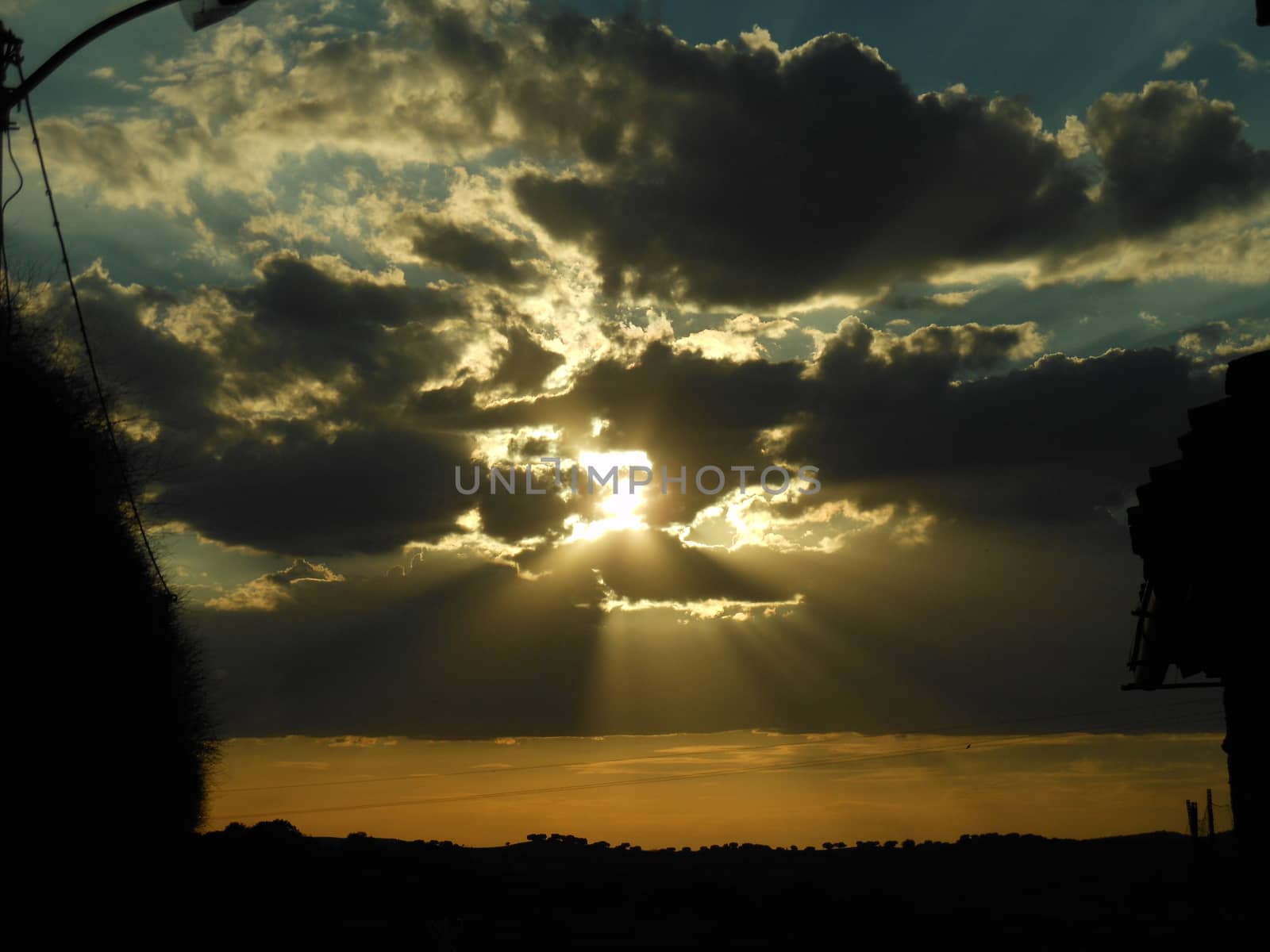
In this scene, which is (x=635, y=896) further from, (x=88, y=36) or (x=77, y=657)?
(x=88, y=36)

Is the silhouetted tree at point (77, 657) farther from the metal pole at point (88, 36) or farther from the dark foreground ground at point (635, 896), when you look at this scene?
the metal pole at point (88, 36)

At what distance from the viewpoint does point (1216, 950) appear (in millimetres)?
23391

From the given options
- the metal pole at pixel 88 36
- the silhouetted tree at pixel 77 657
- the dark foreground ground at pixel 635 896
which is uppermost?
the metal pole at pixel 88 36

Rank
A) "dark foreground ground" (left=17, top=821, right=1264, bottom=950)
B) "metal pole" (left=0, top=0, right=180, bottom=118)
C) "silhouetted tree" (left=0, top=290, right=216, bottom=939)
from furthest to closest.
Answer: "dark foreground ground" (left=17, top=821, right=1264, bottom=950) → "silhouetted tree" (left=0, top=290, right=216, bottom=939) → "metal pole" (left=0, top=0, right=180, bottom=118)

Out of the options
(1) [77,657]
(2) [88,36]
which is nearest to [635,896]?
(1) [77,657]

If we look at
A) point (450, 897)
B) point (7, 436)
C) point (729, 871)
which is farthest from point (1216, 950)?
point (729, 871)

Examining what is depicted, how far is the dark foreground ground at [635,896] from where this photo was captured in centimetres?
2834

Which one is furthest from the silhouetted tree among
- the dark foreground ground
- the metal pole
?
the metal pole

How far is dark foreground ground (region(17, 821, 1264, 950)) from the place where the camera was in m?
28.3

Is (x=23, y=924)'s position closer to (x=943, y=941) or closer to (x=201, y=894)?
(x=201, y=894)

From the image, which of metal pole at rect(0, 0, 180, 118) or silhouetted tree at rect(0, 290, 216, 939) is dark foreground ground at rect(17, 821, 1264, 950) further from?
metal pole at rect(0, 0, 180, 118)

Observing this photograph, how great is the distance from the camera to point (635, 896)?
305 feet

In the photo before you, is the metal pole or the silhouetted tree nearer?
the metal pole

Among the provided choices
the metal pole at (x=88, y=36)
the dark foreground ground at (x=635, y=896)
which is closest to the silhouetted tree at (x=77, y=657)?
the dark foreground ground at (x=635, y=896)
